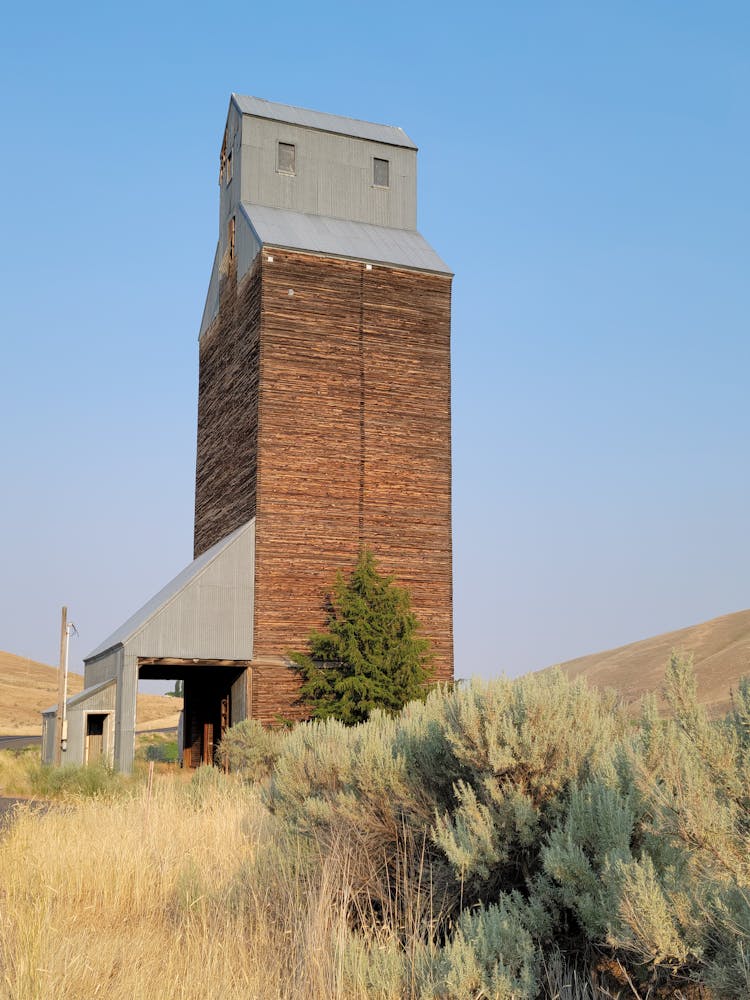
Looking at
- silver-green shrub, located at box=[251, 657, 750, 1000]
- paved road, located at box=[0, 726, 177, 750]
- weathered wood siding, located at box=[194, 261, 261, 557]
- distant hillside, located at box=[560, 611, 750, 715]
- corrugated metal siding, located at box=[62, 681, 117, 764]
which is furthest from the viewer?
paved road, located at box=[0, 726, 177, 750]

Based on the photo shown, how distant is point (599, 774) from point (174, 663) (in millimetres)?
21720

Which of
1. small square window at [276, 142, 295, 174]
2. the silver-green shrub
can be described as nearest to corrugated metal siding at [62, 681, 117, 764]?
small square window at [276, 142, 295, 174]

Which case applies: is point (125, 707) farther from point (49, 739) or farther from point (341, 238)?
point (341, 238)

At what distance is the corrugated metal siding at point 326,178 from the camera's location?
3186 cm

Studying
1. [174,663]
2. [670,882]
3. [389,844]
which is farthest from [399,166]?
[670,882]

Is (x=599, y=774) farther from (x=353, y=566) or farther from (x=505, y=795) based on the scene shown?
(x=353, y=566)

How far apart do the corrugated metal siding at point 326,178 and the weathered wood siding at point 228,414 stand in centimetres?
281

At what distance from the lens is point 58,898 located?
8344 mm

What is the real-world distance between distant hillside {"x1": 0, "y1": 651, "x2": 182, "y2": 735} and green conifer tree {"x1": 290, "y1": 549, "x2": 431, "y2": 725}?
191ft

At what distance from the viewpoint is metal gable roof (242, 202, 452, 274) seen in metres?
29.6

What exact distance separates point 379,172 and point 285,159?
3.22m

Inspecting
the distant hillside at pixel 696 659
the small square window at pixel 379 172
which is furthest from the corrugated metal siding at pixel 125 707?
the distant hillside at pixel 696 659

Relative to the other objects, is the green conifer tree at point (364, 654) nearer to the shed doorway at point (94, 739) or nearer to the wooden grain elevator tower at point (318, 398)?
the wooden grain elevator tower at point (318, 398)

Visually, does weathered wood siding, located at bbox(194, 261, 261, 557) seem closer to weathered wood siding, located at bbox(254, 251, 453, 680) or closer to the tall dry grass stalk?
weathered wood siding, located at bbox(254, 251, 453, 680)
